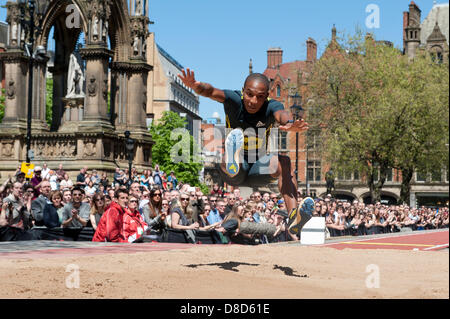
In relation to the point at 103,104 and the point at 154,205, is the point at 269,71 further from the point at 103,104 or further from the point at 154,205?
the point at 154,205

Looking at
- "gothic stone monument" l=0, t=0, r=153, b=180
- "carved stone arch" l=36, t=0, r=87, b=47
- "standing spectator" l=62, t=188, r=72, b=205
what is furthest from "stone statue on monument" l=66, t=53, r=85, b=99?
"standing spectator" l=62, t=188, r=72, b=205

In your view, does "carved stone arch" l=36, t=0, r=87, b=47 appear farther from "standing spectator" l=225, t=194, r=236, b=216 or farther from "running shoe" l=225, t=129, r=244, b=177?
"running shoe" l=225, t=129, r=244, b=177

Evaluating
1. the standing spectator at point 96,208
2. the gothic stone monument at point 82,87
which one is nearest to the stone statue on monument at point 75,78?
the gothic stone monument at point 82,87

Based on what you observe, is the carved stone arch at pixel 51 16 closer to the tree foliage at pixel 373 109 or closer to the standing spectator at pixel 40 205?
the standing spectator at pixel 40 205

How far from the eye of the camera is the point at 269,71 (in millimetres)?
32125

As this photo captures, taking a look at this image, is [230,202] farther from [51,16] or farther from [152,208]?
[51,16]

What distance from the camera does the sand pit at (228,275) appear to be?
706cm

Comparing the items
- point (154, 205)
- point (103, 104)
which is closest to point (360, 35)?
point (103, 104)

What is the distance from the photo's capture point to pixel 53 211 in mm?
14375

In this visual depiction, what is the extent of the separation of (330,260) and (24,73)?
822 inches

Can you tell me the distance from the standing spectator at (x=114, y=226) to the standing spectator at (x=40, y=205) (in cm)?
121

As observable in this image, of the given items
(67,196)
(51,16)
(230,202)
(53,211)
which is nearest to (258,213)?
(230,202)

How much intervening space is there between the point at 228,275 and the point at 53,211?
6.89 metres

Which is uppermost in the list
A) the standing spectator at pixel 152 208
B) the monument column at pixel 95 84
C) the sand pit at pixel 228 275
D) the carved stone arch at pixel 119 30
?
the carved stone arch at pixel 119 30
